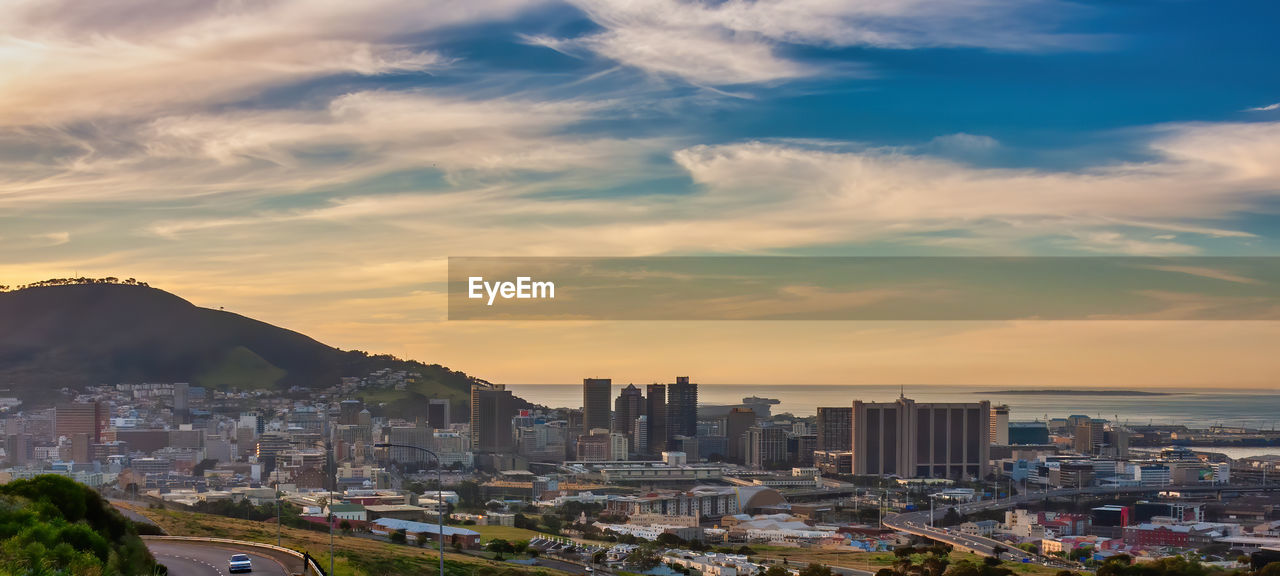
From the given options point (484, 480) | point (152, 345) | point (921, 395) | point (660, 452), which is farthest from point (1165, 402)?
point (152, 345)

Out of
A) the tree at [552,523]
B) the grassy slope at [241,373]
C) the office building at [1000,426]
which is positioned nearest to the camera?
the tree at [552,523]

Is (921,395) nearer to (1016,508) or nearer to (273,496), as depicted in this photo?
(1016,508)

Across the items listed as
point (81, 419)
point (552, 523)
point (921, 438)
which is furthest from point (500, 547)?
point (81, 419)

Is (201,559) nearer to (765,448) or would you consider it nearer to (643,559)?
(643,559)

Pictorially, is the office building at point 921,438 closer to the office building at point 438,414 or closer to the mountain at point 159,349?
the office building at point 438,414

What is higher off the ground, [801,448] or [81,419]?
[81,419]

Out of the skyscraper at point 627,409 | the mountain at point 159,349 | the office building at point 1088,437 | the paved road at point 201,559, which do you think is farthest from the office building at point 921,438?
the paved road at point 201,559
